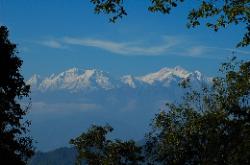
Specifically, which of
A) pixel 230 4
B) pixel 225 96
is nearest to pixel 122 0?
pixel 230 4

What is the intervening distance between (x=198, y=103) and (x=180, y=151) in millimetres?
5461

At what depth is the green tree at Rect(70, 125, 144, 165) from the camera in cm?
6812

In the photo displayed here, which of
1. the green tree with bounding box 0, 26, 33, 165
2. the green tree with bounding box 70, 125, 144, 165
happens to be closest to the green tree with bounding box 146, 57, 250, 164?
the green tree with bounding box 70, 125, 144, 165

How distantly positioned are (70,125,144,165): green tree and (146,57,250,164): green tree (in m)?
6.67

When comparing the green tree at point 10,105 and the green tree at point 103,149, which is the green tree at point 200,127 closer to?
the green tree at point 103,149

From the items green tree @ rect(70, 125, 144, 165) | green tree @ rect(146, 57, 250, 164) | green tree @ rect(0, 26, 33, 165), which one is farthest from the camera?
green tree @ rect(70, 125, 144, 165)

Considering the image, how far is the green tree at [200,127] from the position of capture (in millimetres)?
44625

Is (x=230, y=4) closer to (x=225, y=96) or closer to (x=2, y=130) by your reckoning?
(x=2, y=130)

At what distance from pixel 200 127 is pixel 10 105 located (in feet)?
59.3

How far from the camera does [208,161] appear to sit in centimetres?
4506

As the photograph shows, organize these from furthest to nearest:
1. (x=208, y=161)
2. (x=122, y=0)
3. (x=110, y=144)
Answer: (x=110, y=144), (x=208, y=161), (x=122, y=0)

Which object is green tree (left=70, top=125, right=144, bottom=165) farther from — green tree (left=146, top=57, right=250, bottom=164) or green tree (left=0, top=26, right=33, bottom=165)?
green tree (left=0, top=26, right=33, bottom=165)

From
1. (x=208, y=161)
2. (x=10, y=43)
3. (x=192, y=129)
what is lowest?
(x=208, y=161)

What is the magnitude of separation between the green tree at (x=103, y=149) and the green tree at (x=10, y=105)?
27812mm
